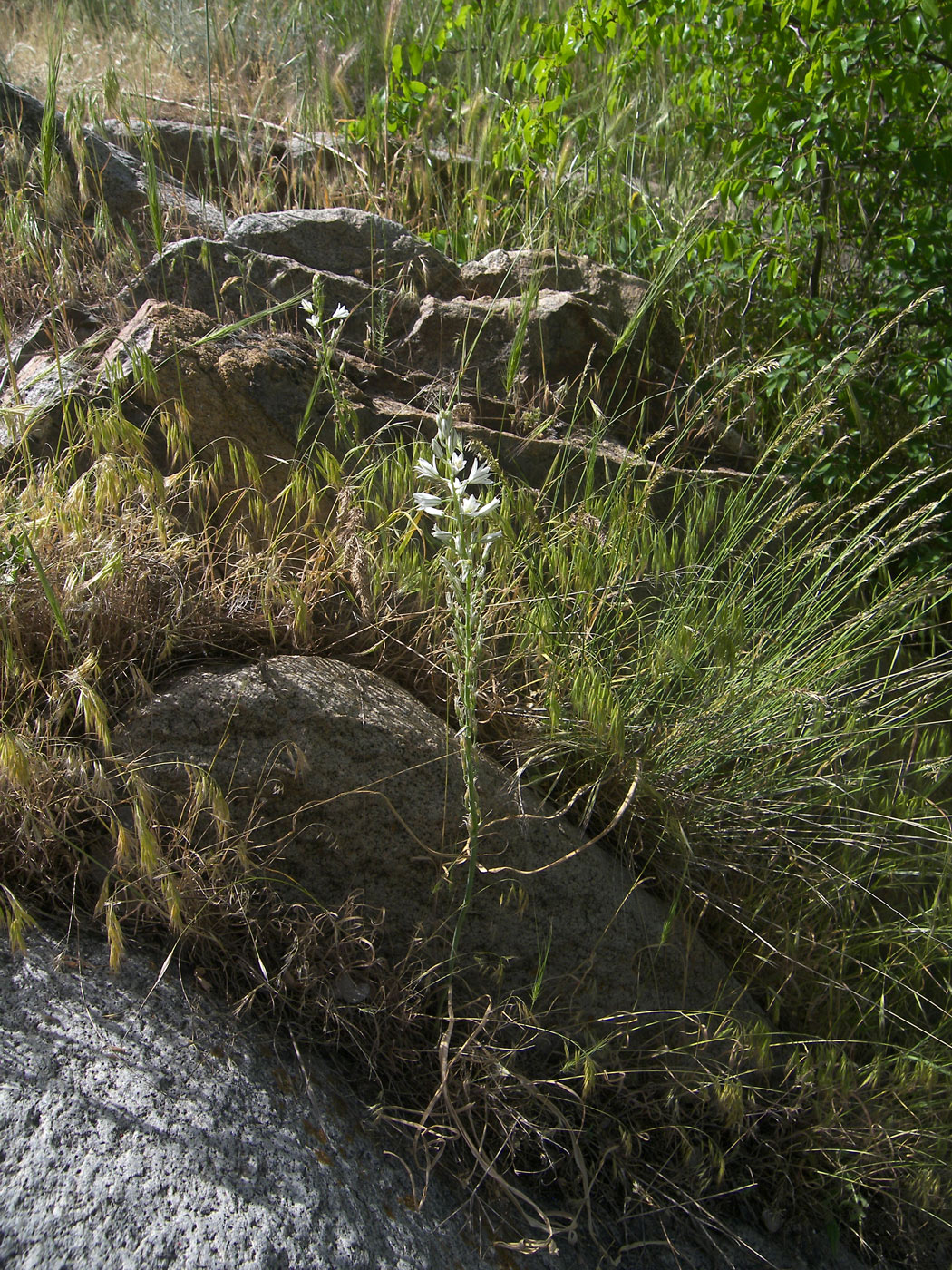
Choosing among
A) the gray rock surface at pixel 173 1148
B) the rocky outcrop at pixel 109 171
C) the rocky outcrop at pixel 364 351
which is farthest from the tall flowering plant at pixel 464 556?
the rocky outcrop at pixel 109 171

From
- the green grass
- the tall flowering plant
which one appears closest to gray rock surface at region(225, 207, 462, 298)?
the green grass

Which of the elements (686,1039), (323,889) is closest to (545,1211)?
(686,1039)

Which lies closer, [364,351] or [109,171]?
[364,351]

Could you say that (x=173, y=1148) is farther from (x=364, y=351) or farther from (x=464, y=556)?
(x=364, y=351)

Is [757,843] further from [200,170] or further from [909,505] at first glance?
[200,170]

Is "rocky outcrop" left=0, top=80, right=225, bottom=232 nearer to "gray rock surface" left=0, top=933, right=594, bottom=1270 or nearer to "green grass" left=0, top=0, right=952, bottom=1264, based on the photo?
"green grass" left=0, top=0, right=952, bottom=1264

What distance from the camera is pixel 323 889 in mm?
1665

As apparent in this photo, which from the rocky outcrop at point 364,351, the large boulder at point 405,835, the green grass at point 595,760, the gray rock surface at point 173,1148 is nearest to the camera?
the gray rock surface at point 173,1148

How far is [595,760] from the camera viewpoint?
1.90m

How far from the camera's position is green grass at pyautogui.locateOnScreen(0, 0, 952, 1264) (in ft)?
4.98

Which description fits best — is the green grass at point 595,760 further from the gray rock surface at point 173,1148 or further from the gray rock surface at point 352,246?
the gray rock surface at point 352,246

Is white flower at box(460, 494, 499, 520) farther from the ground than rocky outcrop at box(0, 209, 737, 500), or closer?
farther from the ground

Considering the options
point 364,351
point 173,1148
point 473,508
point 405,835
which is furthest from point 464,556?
point 364,351

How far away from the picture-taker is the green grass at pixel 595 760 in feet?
4.98
